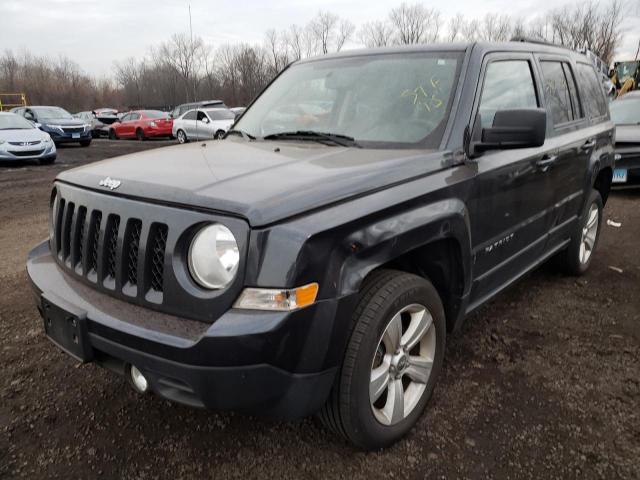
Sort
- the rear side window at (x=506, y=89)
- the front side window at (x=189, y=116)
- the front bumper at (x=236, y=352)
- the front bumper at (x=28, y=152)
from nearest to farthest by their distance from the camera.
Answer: the front bumper at (x=236, y=352) < the rear side window at (x=506, y=89) < the front bumper at (x=28, y=152) < the front side window at (x=189, y=116)

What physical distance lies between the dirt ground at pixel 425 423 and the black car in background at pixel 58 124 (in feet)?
53.5

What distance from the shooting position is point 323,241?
1.80m

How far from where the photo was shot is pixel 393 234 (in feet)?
6.79

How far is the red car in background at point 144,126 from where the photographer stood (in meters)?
22.6

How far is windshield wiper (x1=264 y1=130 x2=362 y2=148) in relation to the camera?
8.96 ft

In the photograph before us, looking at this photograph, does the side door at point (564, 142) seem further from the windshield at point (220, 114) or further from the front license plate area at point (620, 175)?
the windshield at point (220, 114)

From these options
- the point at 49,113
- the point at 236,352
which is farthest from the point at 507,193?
the point at 49,113

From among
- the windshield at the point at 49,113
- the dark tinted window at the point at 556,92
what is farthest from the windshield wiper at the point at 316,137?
the windshield at the point at 49,113

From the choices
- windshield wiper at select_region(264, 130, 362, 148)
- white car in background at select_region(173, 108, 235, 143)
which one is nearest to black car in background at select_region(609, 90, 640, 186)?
windshield wiper at select_region(264, 130, 362, 148)

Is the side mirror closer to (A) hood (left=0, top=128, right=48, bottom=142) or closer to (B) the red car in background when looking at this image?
(A) hood (left=0, top=128, right=48, bottom=142)

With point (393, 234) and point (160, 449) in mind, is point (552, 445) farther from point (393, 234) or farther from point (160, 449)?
point (160, 449)

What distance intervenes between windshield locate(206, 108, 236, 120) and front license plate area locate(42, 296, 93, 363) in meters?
17.0

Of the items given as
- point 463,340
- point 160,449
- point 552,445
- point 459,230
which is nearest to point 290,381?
point 160,449

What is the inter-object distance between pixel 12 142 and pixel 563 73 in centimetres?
1264
